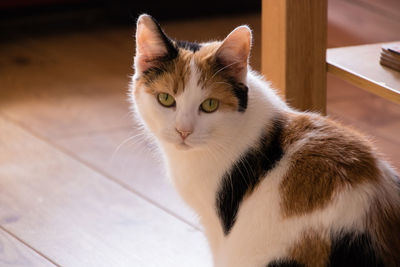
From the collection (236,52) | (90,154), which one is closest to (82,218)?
(90,154)

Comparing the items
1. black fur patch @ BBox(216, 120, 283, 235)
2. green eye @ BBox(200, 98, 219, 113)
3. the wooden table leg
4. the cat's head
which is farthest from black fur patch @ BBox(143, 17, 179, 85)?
the wooden table leg

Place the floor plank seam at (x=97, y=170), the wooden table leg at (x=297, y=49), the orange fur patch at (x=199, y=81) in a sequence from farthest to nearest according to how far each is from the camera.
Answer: the floor plank seam at (x=97, y=170), the wooden table leg at (x=297, y=49), the orange fur patch at (x=199, y=81)

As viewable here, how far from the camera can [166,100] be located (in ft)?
4.08

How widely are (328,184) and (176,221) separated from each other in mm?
650

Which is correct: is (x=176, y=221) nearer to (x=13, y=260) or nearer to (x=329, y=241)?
(x=13, y=260)

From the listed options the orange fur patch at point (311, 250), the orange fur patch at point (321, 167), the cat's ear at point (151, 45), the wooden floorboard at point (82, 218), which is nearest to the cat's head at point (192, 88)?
the cat's ear at point (151, 45)

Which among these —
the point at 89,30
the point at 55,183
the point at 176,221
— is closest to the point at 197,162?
the point at 176,221

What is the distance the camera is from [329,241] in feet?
3.74

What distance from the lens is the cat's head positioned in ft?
3.99

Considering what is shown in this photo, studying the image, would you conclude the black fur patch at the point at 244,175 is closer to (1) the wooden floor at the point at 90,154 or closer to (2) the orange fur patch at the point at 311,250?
(2) the orange fur patch at the point at 311,250

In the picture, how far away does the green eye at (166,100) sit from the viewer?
4.07ft

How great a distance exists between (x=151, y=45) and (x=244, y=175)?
0.30 metres

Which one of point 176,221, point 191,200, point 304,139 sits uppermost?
point 304,139

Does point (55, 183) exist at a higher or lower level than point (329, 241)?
lower
